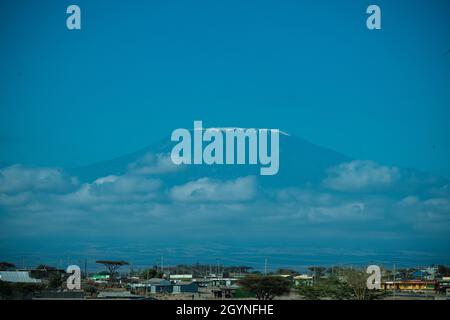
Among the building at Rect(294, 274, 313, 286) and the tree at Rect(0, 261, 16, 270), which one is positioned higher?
the tree at Rect(0, 261, 16, 270)

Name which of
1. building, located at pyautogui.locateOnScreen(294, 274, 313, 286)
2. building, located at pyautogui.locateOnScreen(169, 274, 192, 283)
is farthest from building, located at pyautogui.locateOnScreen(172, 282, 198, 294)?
building, located at pyautogui.locateOnScreen(169, 274, 192, 283)

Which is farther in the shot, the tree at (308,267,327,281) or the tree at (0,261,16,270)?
the tree at (308,267,327,281)

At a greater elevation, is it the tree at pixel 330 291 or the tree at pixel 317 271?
the tree at pixel 317 271

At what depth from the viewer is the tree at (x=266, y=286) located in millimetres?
33356

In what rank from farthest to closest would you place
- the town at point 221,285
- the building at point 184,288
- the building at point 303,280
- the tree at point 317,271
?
the tree at point 317,271 → the building at point 303,280 → the building at point 184,288 → the town at point 221,285

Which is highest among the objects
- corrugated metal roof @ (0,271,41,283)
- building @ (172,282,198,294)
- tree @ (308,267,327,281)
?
corrugated metal roof @ (0,271,41,283)

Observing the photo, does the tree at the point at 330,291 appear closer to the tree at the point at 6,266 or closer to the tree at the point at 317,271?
the tree at the point at 317,271

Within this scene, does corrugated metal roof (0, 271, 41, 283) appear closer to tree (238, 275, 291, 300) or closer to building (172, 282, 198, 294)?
building (172, 282, 198, 294)

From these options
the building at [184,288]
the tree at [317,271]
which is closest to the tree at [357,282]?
the building at [184,288]

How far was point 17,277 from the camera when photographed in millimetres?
34938

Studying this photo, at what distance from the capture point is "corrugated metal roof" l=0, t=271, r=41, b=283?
109 ft
